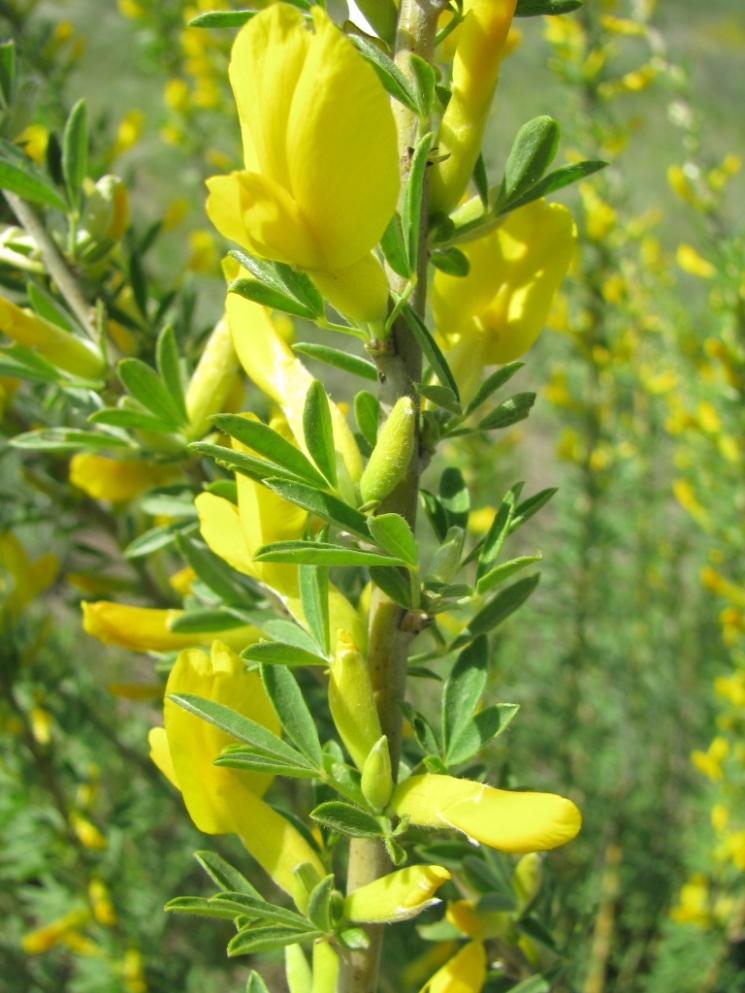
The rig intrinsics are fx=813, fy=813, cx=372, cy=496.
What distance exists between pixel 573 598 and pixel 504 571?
1693 millimetres

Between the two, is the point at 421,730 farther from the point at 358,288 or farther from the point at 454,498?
the point at 358,288

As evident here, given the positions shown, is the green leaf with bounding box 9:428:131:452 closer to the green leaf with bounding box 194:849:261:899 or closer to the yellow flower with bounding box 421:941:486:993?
the green leaf with bounding box 194:849:261:899

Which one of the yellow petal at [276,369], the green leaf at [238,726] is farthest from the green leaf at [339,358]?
the green leaf at [238,726]

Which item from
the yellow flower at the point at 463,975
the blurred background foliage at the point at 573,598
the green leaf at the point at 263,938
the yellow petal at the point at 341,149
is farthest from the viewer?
the blurred background foliage at the point at 573,598

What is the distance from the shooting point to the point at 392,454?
453 millimetres

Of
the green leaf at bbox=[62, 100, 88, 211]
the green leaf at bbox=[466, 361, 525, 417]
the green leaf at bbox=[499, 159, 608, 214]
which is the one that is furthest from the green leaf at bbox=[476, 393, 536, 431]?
the green leaf at bbox=[62, 100, 88, 211]

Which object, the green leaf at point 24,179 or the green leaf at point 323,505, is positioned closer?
the green leaf at point 323,505

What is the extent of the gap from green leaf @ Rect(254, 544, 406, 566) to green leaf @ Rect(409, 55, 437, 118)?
24 centimetres

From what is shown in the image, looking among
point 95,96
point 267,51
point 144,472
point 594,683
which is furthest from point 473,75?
point 95,96

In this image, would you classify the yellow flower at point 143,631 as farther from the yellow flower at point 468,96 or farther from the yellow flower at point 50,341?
the yellow flower at point 468,96

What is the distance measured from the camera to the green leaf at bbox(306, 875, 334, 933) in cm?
48

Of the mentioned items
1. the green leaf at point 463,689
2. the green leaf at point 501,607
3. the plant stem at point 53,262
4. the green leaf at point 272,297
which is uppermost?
the green leaf at point 272,297

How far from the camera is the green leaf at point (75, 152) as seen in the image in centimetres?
72

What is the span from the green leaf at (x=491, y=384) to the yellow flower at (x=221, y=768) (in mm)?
225
